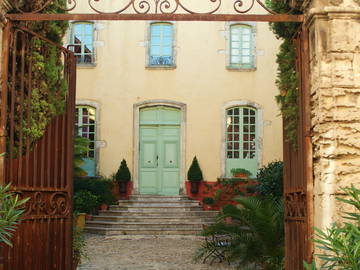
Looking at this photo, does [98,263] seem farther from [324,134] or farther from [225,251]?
[324,134]

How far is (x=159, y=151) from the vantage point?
15219mm

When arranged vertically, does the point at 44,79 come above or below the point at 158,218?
above

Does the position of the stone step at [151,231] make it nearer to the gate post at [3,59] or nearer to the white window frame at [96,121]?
the white window frame at [96,121]

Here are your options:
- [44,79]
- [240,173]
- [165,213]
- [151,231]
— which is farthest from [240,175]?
[44,79]

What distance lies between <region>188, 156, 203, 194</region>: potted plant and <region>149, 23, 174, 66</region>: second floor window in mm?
2870

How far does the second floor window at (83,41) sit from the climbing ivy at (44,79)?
30.2ft

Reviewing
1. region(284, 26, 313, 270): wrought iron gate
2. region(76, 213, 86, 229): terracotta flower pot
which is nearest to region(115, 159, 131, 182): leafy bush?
region(76, 213, 86, 229): terracotta flower pot

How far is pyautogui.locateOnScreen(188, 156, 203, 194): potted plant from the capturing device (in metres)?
14.7

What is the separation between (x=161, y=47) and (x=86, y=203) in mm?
4667

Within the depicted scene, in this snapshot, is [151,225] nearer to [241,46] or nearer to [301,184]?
[241,46]

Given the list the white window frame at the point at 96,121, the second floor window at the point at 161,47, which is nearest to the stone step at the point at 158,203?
the white window frame at the point at 96,121

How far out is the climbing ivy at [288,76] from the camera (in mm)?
5504

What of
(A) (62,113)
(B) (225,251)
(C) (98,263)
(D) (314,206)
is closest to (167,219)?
(C) (98,263)

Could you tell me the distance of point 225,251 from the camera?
7914 millimetres
